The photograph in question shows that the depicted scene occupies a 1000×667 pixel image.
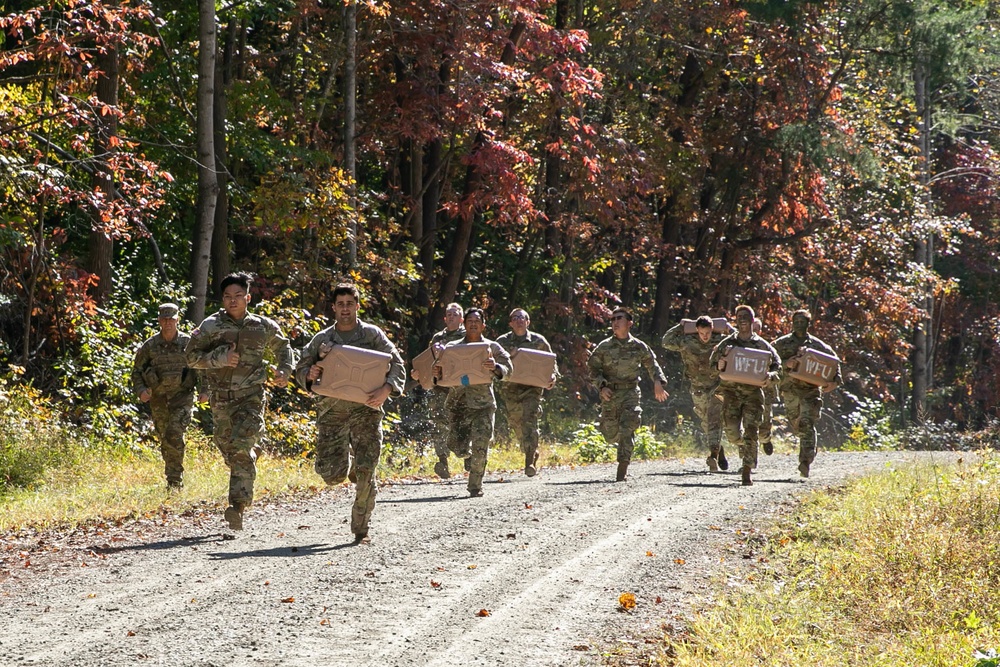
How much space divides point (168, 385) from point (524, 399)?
527cm

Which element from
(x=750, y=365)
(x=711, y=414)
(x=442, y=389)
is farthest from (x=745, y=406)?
(x=442, y=389)

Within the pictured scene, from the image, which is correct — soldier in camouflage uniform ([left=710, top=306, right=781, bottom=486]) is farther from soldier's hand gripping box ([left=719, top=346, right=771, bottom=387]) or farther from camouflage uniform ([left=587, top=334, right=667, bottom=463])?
camouflage uniform ([left=587, top=334, right=667, bottom=463])

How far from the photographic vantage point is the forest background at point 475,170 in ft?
59.9

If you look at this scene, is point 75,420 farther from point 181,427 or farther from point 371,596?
point 371,596

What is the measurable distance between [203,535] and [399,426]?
33.4 ft

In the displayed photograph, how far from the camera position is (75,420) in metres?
18.1

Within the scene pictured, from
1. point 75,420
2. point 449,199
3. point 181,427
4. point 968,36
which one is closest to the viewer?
point 181,427

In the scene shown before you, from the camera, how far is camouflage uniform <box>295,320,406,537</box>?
11.1 metres

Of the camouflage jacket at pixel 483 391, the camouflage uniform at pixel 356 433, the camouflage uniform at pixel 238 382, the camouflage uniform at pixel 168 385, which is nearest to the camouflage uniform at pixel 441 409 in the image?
the camouflage jacket at pixel 483 391

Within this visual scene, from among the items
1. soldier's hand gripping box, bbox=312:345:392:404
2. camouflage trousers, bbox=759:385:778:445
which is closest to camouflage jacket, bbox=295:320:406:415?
soldier's hand gripping box, bbox=312:345:392:404

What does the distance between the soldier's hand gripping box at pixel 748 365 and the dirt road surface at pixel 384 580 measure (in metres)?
2.06

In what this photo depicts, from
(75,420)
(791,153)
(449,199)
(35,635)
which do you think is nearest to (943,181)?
(791,153)

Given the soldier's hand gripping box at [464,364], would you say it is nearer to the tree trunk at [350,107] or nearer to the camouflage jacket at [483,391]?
the camouflage jacket at [483,391]

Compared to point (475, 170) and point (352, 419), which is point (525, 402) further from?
point (475, 170)
